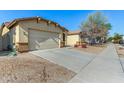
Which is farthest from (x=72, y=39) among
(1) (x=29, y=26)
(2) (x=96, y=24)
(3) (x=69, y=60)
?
(3) (x=69, y=60)

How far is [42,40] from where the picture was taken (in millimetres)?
14867

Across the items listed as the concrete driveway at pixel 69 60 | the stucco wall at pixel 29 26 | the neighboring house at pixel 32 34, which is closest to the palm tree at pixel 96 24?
the neighboring house at pixel 32 34

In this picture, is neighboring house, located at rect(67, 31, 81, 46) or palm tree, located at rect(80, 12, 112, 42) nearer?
palm tree, located at rect(80, 12, 112, 42)

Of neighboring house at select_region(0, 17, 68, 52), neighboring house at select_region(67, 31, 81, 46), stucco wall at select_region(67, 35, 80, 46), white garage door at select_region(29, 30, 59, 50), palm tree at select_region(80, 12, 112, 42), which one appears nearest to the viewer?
neighboring house at select_region(0, 17, 68, 52)

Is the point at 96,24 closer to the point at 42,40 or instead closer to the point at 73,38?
the point at 73,38

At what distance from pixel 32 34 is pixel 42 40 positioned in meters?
1.65

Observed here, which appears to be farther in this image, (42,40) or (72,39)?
(72,39)

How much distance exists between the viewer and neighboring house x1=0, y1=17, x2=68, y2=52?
40.8 feet

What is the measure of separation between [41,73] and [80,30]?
92.9 ft

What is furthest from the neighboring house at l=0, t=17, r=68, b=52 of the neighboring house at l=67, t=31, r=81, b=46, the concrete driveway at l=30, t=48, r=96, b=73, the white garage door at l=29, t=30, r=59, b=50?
the neighboring house at l=67, t=31, r=81, b=46

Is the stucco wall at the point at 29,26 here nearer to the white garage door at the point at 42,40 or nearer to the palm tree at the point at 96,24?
the white garage door at the point at 42,40

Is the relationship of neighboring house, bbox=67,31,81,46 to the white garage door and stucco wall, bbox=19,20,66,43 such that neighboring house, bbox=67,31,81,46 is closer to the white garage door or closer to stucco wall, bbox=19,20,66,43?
the white garage door
